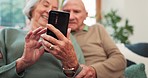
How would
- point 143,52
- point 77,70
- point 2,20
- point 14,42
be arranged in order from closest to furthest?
point 77,70 → point 14,42 → point 143,52 → point 2,20

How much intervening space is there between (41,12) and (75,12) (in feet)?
0.92

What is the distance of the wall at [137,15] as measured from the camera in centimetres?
446

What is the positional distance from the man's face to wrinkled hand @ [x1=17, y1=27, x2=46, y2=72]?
460 mm

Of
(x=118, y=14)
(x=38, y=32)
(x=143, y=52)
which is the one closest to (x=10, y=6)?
(x=118, y=14)

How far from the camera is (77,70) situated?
1195mm

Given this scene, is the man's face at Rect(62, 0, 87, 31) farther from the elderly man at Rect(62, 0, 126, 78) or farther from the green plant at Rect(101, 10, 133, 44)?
the green plant at Rect(101, 10, 133, 44)

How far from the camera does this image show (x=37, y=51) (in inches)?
46.3

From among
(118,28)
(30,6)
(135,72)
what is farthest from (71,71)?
(118,28)

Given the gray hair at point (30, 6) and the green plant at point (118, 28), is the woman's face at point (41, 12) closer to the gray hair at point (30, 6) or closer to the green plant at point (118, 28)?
the gray hair at point (30, 6)

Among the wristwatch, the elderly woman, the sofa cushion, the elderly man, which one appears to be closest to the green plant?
the sofa cushion

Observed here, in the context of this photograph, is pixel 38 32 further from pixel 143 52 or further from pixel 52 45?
pixel 143 52

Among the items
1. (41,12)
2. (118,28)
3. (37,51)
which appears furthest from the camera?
(118,28)

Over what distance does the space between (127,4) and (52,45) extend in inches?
148

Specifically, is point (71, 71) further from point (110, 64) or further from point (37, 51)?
point (110, 64)
